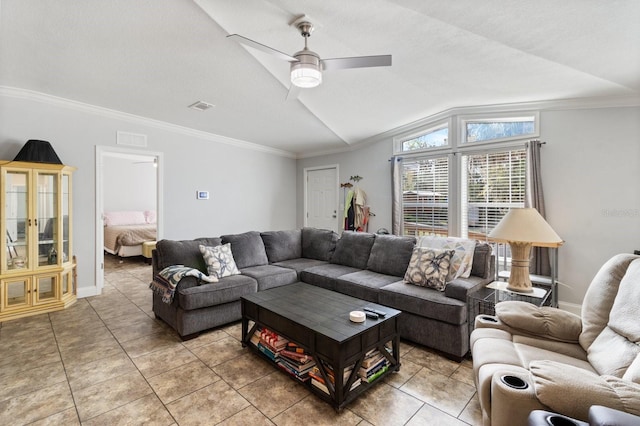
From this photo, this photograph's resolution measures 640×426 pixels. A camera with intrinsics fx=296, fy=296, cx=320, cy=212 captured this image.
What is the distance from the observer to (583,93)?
10.2ft

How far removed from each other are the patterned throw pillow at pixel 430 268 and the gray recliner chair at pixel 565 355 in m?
0.74

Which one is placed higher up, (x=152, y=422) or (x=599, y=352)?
(x=599, y=352)

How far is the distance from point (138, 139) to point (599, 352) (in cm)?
546

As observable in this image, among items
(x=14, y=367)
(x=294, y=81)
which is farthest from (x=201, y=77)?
(x=14, y=367)

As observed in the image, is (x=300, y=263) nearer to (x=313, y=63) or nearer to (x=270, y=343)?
(x=270, y=343)

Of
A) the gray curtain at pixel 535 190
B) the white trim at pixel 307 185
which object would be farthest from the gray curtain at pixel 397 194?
the gray curtain at pixel 535 190

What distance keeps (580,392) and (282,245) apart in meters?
3.58

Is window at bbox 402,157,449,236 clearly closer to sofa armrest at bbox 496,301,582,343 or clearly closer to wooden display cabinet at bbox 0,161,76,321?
sofa armrest at bbox 496,301,582,343

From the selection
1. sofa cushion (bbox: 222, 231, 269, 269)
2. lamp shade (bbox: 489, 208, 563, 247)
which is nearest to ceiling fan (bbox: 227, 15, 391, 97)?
lamp shade (bbox: 489, 208, 563, 247)

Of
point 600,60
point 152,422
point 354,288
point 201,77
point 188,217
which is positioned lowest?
point 152,422

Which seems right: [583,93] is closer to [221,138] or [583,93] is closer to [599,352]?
[599,352]

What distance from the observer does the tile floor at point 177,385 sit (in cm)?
181

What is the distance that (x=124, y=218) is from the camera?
7871 mm

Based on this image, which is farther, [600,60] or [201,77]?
[201,77]
